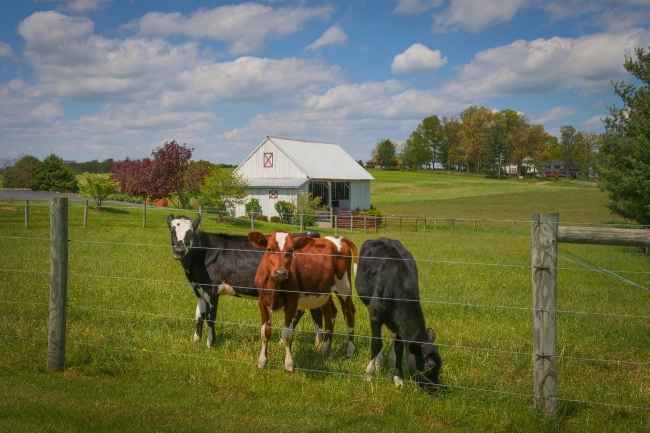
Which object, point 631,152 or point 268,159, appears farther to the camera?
point 268,159

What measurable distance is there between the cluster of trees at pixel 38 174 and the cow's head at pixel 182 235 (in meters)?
47.3

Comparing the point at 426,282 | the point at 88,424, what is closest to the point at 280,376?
the point at 88,424

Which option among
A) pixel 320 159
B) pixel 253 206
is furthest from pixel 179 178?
pixel 320 159

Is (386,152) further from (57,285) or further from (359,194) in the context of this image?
(57,285)

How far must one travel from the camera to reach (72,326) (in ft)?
26.0

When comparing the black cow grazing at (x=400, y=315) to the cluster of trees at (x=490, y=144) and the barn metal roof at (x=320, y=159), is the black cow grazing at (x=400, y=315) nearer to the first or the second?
the barn metal roof at (x=320, y=159)

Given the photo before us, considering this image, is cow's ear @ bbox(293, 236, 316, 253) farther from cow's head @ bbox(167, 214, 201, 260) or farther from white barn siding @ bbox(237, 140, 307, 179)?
white barn siding @ bbox(237, 140, 307, 179)

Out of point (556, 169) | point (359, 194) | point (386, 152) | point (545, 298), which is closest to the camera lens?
point (545, 298)

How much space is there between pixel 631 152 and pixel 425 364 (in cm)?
2146

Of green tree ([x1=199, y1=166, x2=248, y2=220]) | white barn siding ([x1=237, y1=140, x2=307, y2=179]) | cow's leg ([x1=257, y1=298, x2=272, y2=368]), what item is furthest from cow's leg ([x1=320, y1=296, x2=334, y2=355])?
white barn siding ([x1=237, y1=140, x2=307, y2=179])

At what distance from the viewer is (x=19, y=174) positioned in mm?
47906

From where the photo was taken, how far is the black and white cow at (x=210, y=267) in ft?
25.2

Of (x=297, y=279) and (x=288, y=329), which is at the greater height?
(x=297, y=279)

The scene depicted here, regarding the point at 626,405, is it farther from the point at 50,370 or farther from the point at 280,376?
the point at 50,370
